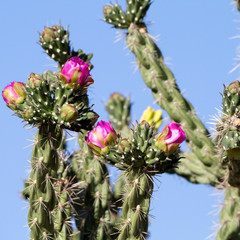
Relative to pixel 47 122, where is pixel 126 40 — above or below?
above

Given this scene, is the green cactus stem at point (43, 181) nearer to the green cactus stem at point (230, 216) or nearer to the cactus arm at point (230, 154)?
the cactus arm at point (230, 154)

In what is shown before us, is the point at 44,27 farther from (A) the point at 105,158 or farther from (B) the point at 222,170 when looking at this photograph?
(B) the point at 222,170

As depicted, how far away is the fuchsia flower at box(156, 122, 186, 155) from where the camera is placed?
9.52ft

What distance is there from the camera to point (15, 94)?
10.4 feet

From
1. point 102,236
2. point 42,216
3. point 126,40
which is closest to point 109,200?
point 102,236

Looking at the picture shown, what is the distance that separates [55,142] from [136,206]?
55 centimetres

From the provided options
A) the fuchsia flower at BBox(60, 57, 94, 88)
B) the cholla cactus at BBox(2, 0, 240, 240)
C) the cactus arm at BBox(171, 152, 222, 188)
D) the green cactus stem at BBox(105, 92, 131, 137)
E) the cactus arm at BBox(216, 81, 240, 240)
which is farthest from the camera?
the green cactus stem at BBox(105, 92, 131, 137)

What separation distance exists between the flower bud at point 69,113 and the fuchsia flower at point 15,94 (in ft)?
0.94

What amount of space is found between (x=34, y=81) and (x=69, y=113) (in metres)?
0.27

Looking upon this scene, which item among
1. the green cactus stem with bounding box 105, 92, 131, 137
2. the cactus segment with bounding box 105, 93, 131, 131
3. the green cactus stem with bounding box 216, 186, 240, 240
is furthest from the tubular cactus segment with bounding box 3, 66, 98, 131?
the cactus segment with bounding box 105, 93, 131, 131

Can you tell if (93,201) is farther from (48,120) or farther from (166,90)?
(166,90)

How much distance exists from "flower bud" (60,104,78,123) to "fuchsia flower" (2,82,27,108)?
0.29m

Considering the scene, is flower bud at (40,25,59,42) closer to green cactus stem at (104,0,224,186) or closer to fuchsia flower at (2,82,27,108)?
fuchsia flower at (2,82,27,108)

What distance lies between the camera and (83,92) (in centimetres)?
324
